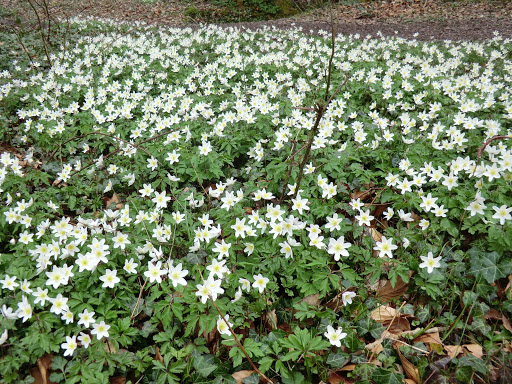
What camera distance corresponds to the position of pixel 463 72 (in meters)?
6.26

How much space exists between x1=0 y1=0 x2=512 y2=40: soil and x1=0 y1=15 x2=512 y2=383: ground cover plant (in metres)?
6.50

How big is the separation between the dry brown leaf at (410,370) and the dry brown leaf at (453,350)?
28 centimetres

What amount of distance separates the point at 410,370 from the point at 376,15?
14.8m

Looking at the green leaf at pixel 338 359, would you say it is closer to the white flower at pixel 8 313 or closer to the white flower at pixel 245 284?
the white flower at pixel 245 284

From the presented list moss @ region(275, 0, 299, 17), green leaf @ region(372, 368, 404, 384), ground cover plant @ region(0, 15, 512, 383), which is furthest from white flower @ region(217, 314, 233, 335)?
moss @ region(275, 0, 299, 17)

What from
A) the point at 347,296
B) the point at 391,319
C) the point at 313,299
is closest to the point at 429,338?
the point at 391,319

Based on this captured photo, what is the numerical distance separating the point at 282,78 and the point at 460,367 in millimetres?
4947

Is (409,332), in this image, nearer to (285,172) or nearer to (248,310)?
(248,310)

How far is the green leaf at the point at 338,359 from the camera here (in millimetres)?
2322

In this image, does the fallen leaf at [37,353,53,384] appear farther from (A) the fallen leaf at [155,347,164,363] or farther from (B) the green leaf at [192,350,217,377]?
(B) the green leaf at [192,350,217,377]

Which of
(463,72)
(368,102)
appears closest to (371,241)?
(368,102)

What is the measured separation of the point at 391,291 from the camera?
9.12 feet

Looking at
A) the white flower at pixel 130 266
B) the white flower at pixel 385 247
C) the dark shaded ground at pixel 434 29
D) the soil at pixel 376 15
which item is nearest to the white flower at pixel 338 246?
the white flower at pixel 385 247

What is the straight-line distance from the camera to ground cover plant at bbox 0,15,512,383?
236 centimetres
